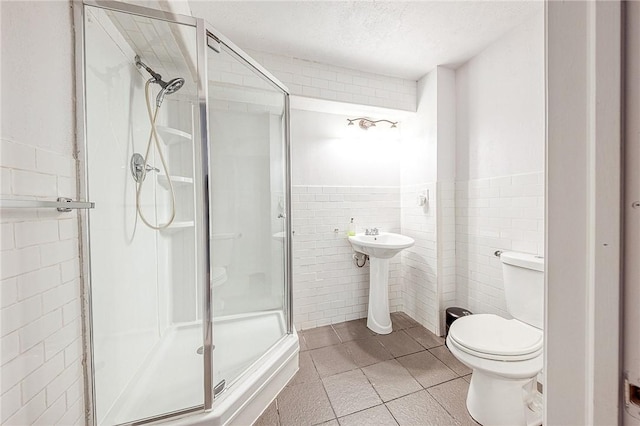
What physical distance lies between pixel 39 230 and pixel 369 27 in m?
1.98

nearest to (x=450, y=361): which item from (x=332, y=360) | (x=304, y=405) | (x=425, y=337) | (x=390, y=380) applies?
(x=425, y=337)

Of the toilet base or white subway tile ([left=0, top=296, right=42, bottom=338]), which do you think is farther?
the toilet base

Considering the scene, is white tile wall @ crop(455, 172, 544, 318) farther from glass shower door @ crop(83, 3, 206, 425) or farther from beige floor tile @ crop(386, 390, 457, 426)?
glass shower door @ crop(83, 3, 206, 425)

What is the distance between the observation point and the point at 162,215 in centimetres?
174

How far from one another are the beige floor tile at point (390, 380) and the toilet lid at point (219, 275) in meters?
1.15

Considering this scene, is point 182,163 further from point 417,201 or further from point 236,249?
point 417,201

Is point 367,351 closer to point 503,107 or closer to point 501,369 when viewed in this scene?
point 501,369

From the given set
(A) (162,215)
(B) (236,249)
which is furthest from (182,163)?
(B) (236,249)

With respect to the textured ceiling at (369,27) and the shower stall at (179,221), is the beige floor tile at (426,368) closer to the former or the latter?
the shower stall at (179,221)

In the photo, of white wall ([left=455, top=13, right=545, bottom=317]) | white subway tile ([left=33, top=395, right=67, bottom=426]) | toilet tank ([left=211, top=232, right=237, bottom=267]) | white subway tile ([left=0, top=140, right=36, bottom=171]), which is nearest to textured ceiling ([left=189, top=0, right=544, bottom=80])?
white wall ([left=455, top=13, right=545, bottom=317])

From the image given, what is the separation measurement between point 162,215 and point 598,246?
6.71ft

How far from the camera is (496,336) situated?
4.36ft

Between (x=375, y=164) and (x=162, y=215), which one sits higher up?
(x=375, y=164)

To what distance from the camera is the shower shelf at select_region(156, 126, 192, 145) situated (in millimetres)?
1649
